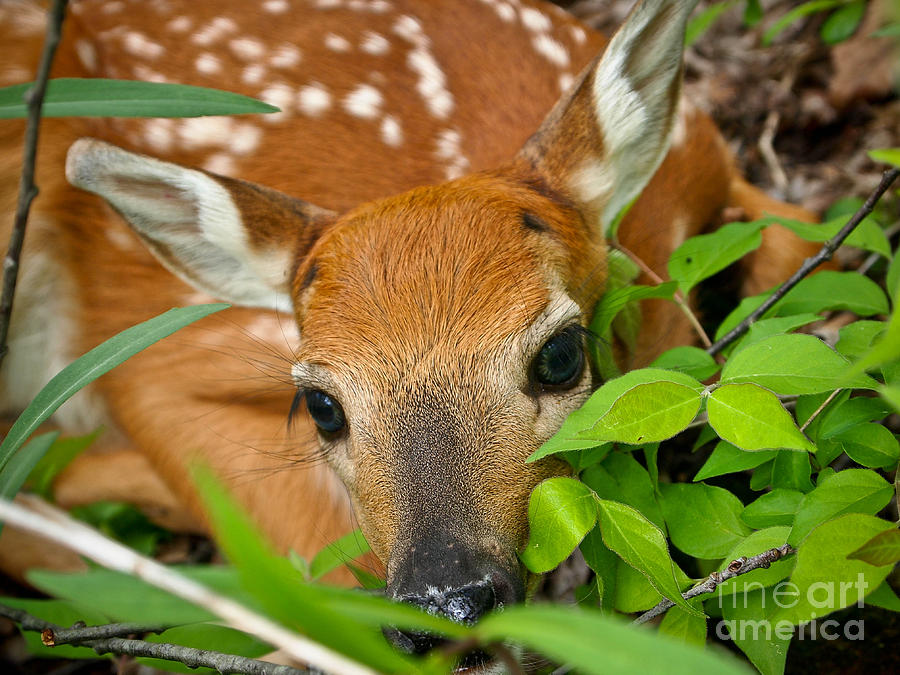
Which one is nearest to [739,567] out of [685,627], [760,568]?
[760,568]

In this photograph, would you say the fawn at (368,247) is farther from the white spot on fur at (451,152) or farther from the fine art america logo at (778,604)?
the fine art america logo at (778,604)

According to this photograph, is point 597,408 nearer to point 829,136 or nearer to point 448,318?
point 448,318

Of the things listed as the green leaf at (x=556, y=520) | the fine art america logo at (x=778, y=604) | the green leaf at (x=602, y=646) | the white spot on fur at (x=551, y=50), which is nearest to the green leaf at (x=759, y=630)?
the fine art america logo at (x=778, y=604)

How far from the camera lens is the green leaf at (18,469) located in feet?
5.75

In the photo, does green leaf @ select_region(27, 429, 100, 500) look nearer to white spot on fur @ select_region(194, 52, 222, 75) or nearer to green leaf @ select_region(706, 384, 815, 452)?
white spot on fur @ select_region(194, 52, 222, 75)

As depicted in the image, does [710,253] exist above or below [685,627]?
above

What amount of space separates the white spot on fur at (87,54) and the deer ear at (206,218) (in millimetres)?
1151

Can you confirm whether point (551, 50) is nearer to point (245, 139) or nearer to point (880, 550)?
point (245, 139)

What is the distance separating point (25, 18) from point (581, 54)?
2.26m

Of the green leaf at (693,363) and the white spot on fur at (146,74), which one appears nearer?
the green leaf at (693,363)

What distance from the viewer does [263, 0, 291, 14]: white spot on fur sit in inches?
135

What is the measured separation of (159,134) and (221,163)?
0.86 feet

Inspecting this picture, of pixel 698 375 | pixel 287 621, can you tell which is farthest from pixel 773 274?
pixel 287 621

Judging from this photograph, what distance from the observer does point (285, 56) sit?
3.25 meters
